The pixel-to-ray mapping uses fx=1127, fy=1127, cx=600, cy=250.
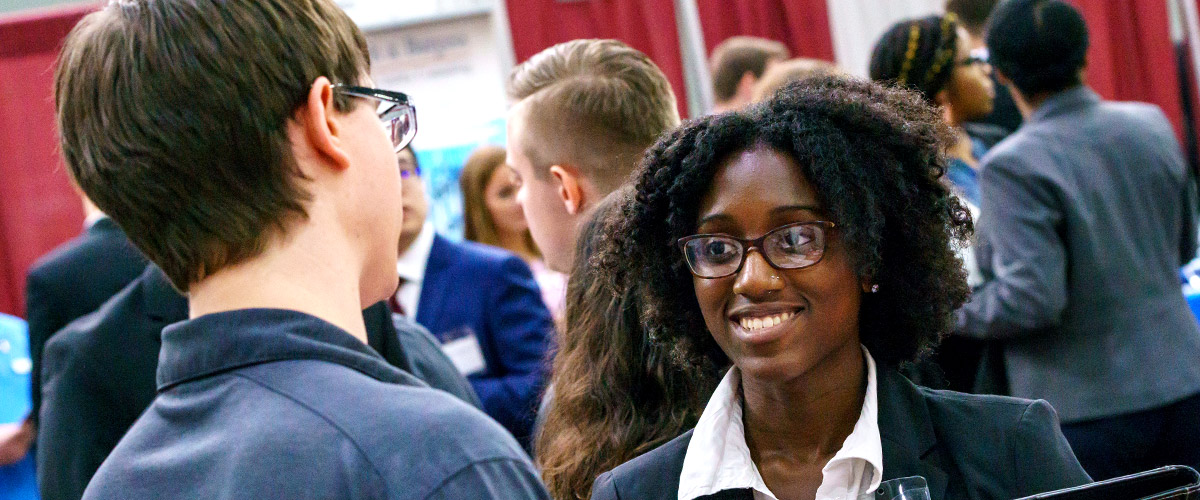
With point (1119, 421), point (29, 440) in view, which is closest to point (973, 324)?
point (1119, 421)

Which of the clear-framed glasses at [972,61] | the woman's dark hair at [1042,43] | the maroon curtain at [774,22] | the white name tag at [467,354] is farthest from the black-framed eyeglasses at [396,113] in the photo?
the maroon curtain at [774,22]

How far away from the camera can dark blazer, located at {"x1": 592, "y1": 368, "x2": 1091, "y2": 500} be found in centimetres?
119

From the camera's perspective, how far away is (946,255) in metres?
1.34

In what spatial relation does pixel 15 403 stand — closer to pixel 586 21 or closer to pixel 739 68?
pixel 739 68

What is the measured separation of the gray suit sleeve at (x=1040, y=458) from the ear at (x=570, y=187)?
3.60 feet

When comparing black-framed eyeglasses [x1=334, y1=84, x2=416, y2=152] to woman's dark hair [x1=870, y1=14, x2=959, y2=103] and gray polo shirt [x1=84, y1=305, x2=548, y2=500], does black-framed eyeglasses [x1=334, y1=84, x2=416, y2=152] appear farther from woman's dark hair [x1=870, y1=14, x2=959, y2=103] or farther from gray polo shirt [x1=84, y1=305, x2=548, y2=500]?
woman's dark hair [x1=870, y1=14, x2=959, y2=103]

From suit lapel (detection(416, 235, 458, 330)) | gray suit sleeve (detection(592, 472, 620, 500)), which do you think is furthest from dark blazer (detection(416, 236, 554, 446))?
gray suit sleeve (detection(592, 472, 620, 500))

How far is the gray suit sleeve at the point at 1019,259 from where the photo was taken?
2.47 meters

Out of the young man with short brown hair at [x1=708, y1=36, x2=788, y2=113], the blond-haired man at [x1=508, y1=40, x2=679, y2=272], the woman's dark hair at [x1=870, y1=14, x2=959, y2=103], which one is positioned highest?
the blond-haired man at [x1=508, y1=40, x2=679, y2=272]

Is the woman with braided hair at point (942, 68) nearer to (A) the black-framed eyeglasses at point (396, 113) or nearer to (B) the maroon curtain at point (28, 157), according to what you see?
(A) the black-framed eyeglasses at point (396, 113)

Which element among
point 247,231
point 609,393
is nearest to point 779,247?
point 609,393

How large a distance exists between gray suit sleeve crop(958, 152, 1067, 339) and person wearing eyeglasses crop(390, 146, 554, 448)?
3.40 ft

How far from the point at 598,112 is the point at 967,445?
112 centimetres

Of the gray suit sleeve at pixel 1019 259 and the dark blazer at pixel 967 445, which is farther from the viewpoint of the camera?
the gray suit sleeve at pixel 1019 259
